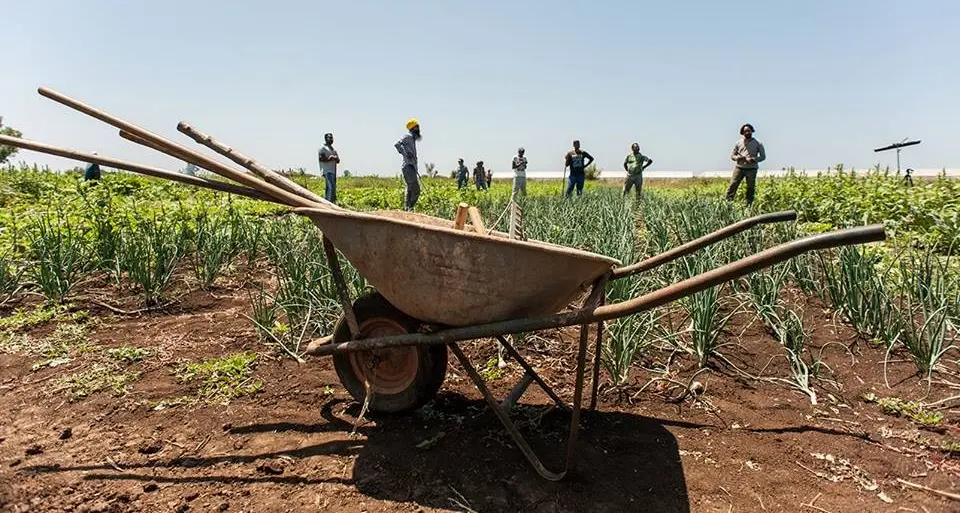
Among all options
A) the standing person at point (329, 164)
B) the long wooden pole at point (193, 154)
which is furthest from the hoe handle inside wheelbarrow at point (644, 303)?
the standing person at point (329, 164)

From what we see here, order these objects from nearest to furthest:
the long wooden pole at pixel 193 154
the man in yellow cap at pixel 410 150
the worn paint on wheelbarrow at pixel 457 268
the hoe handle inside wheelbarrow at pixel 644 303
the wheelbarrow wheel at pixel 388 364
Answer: the hoe handle inside wheelbarrow at pixel 644 303, the worn paint on wheelbarrow at pixel 457 268, the long wooden pole at pixel 193 154, the wheelbarrow wheel at pixel 388 364, the man in yellow cap at pixel 410 150

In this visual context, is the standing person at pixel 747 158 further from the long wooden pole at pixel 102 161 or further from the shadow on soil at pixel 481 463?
the long wooden pole at pixel 102 161

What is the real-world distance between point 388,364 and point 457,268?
651 mm

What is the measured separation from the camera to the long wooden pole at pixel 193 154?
197 cm

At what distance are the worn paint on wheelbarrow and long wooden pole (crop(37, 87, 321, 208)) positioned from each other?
0.15m

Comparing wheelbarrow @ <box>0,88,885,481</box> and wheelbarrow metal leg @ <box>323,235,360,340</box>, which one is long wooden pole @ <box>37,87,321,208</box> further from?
wheelbarrow metal leg @ <box>323,235,360,340</box>

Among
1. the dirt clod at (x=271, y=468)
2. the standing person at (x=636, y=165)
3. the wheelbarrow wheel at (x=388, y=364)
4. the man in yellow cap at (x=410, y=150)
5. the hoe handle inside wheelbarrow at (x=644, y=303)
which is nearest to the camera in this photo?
the hoe handle inside wheelbarrow at (x=644, y=303)

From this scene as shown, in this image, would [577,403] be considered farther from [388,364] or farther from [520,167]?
[520,167]

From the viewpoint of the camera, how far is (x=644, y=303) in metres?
1.50

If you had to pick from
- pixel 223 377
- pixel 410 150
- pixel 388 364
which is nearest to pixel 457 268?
pixel 388 364

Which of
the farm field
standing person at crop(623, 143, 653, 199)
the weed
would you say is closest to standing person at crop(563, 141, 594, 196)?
standing person at crop(623, 143, 653, 199)

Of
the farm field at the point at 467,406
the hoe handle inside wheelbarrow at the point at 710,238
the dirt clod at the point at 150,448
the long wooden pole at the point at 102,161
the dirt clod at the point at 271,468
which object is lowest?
the dirt clod at the point at 271,468

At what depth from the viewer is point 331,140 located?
9016 mm

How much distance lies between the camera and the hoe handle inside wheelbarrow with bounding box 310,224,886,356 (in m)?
1.23
